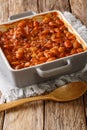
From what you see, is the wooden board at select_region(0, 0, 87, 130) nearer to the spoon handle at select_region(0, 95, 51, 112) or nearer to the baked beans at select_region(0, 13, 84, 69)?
the spoon handle at select_region(0, 95, 51, 112)

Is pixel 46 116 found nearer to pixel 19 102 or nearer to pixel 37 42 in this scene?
pixel 19 102

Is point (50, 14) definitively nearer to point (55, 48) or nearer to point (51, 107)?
point (55, 48)

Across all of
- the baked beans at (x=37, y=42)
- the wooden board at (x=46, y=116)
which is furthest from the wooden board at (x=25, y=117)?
A: the baked beans at (x=37, y=42)

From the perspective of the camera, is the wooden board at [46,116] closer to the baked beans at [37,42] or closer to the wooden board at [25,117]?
the wooden board at [25,117]

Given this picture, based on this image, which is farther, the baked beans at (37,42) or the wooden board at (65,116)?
the baked beans at (37,42)

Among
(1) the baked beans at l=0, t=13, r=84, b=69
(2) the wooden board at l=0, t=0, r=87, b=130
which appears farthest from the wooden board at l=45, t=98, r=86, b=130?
(1) the baked beans at l=0, t=13, r=84, b=69
